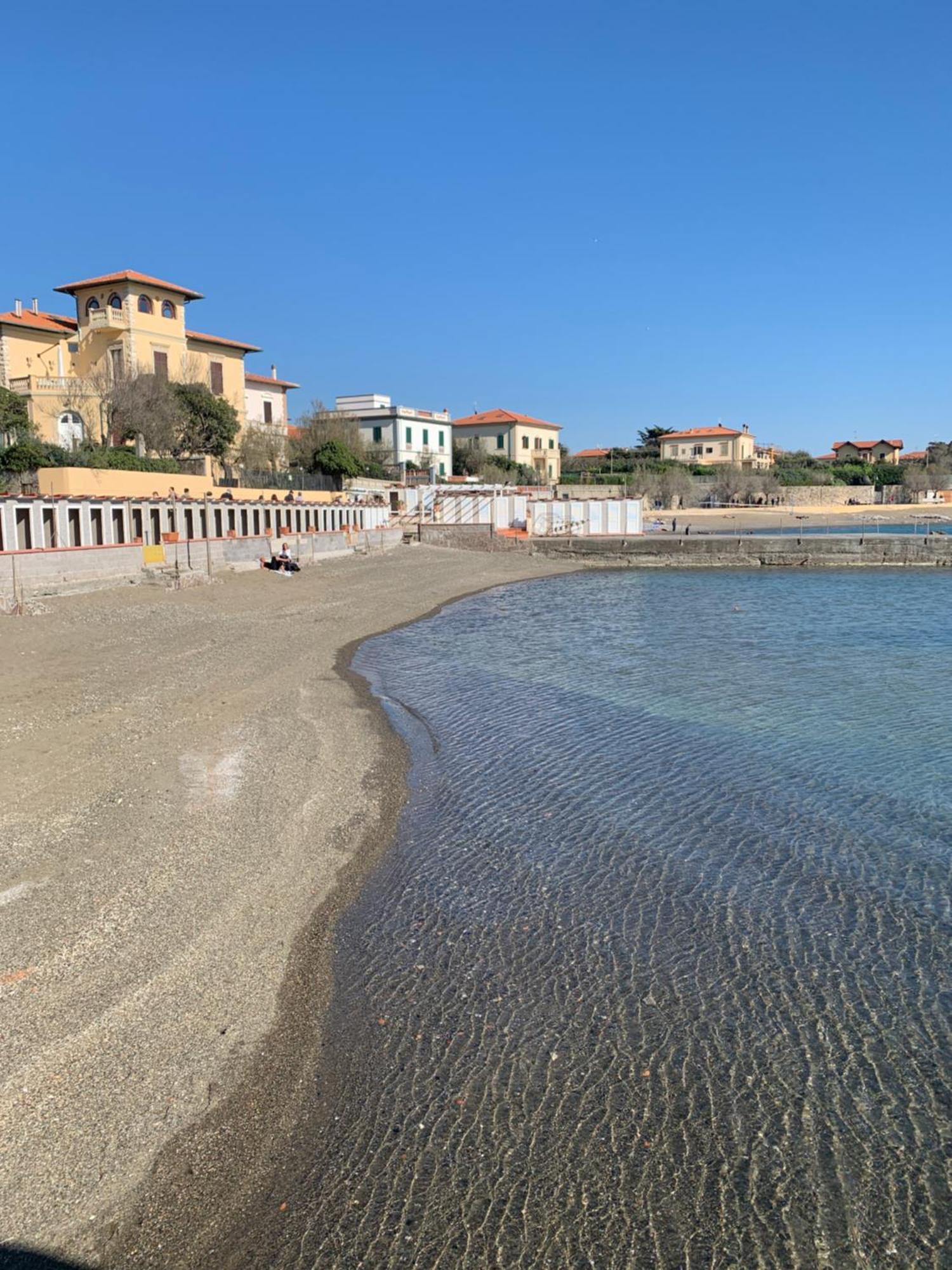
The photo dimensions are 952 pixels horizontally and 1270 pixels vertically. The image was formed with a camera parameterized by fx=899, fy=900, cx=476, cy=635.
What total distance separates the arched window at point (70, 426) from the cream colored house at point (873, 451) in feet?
434

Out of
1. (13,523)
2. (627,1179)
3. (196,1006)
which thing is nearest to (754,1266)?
(627,1179)

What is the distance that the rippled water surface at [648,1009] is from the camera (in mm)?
3904

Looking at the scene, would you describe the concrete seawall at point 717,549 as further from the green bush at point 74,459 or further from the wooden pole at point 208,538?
the wooden pole at point 208,538

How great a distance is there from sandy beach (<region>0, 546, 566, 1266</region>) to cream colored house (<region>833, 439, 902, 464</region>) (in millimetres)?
153407

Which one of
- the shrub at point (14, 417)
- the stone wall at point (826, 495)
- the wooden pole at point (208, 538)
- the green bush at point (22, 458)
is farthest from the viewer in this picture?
the stone wall at point (826, 495)

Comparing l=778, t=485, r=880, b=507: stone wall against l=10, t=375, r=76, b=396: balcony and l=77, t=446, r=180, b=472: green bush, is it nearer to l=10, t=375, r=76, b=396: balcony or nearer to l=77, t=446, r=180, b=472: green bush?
l=77, t=446, r=180, b=472: green bush

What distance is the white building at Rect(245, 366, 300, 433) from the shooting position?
63438mm

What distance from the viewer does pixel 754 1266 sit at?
12.0ft

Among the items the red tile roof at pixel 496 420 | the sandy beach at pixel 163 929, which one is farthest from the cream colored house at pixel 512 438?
the sandy beach at pixel 163 929

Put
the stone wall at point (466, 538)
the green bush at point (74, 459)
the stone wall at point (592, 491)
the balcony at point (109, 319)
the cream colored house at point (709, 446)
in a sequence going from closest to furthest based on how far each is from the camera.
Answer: the green bush at point (74, 459), the balcony at point (109, 319), the stone wall at point (466, 538), the stone wall at point (592, 491), the cream colored house at point (709, 446)

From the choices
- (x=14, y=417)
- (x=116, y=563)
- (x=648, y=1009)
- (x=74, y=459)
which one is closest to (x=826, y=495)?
(x=14, y=417)

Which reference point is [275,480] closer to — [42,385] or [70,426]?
[70,426]

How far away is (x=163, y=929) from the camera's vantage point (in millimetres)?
6098

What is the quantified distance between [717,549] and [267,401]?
34.0 m
